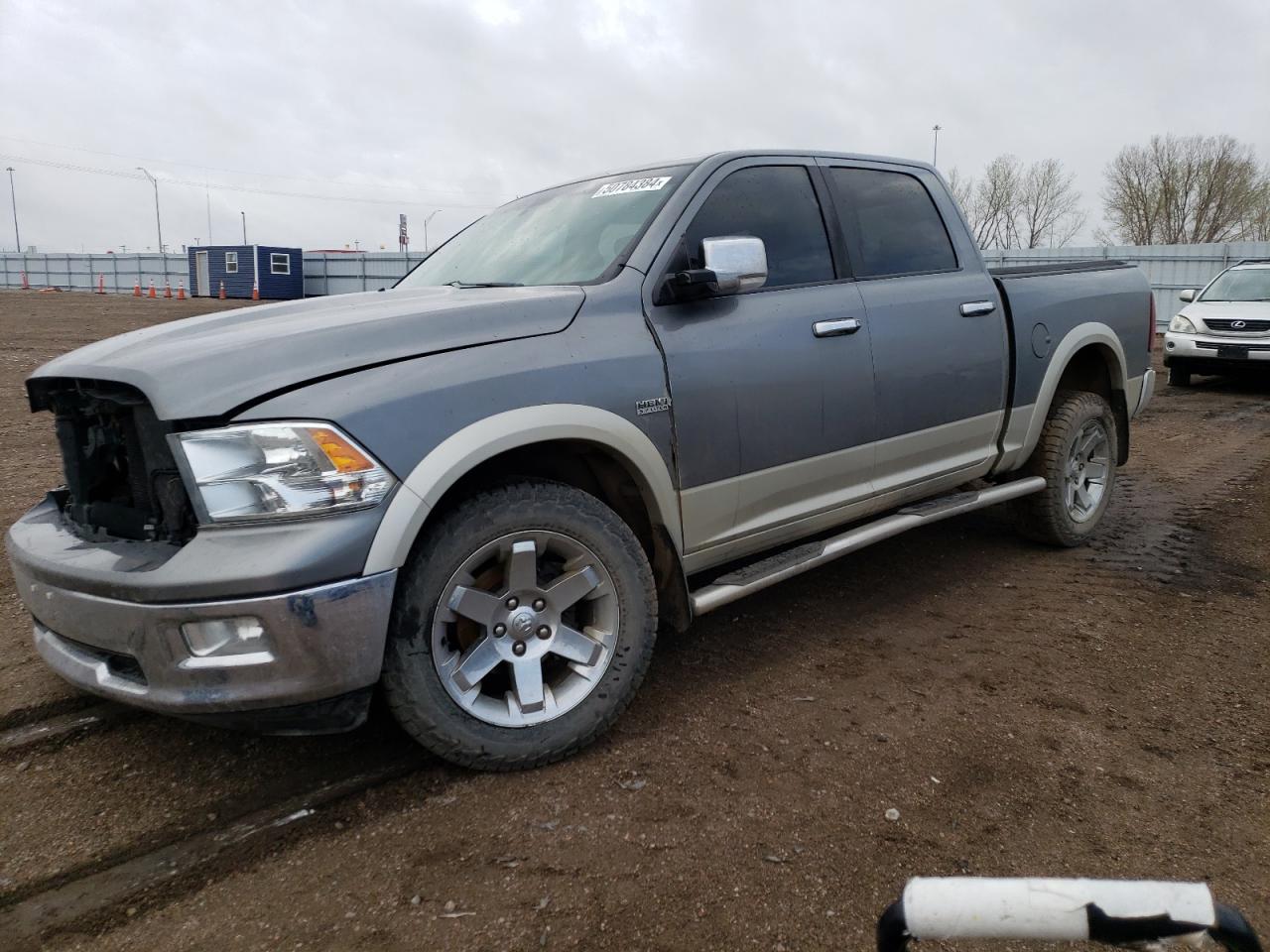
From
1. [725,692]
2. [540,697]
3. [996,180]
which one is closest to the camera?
[540,697]

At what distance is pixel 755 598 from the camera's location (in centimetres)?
422

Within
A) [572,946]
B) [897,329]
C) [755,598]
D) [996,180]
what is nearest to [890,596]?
[755,598]

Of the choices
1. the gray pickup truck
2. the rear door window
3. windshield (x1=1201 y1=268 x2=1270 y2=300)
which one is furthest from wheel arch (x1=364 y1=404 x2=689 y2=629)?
windshield (x1=1201 y1=268 x2=1270 y2=300)

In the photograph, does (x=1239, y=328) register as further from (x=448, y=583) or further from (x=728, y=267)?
(x=448, y=583)

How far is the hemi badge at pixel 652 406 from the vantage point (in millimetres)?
2840

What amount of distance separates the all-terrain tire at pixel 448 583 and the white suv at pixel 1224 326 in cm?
1178

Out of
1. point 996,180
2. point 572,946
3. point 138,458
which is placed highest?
point 996,180

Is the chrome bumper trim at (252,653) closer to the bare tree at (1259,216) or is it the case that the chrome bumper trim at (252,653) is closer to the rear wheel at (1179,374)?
the rear wheel at (1179,374)

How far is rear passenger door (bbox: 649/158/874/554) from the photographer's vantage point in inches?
119

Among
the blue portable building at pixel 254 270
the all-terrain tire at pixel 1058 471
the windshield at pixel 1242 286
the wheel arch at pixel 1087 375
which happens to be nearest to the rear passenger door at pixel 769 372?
the wheel arch at pixel 1087 375

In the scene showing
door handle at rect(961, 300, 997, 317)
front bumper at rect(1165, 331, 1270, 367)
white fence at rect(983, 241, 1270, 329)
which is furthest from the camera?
white fence at rect(983, 241, 1270, 329)

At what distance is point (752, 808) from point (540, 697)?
0.68 m

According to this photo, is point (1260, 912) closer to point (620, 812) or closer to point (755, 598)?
point (620, 812)

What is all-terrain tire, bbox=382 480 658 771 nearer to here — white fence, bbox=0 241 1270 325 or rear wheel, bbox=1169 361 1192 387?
white fence, bbox=0 241 1270 325
